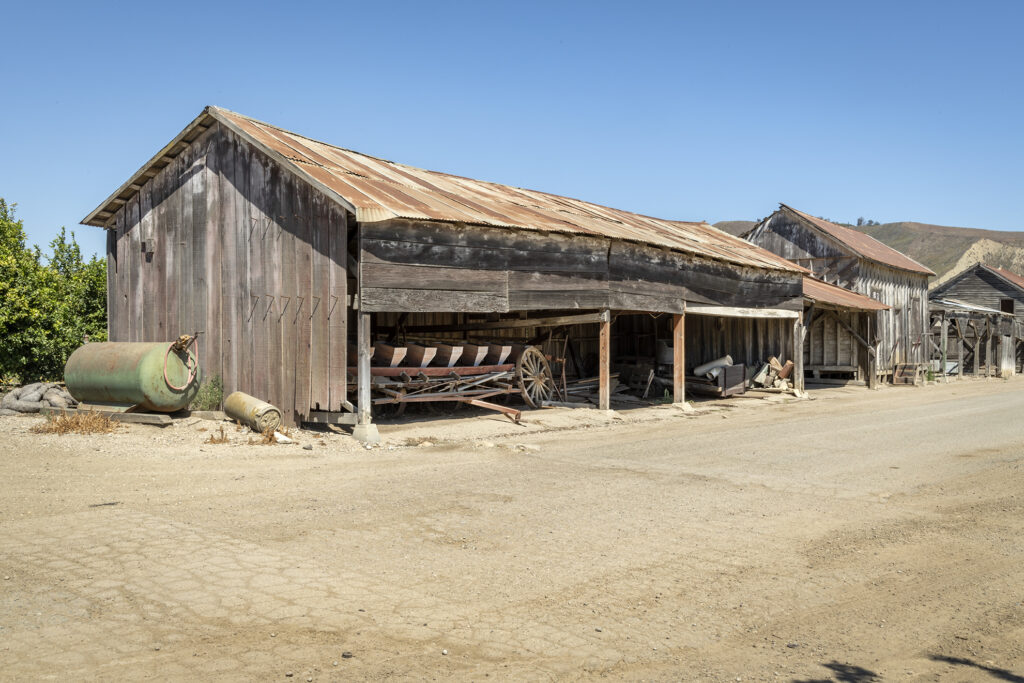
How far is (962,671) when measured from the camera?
4.18 meters

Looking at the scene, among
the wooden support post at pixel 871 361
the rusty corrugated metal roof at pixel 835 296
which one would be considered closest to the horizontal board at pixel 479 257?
the rusty corrugated metal roof at pixel 835 296

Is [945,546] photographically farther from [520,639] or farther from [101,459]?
[101,459]

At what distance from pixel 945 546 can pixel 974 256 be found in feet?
298

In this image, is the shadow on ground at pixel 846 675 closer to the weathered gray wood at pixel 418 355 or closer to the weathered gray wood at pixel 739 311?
the weathered gray wood at pixel 418 355

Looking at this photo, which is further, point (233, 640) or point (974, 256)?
point (974, 256)

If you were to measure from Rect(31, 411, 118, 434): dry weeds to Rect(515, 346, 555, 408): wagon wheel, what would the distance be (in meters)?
7.95

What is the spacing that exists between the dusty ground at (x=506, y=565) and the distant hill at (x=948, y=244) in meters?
55.5

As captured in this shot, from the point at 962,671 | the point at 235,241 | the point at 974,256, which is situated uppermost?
the point at 974,256

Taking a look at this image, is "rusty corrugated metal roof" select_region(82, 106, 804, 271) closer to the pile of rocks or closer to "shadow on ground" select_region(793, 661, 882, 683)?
the pile of rocks

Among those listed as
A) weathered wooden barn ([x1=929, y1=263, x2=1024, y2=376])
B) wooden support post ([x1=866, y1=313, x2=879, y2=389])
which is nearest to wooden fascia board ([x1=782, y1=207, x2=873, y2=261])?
wooden support post ([x1=866, y1=313, x2=879, y2=389])

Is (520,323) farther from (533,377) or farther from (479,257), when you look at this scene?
(479,257)

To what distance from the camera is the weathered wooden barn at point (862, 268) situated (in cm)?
3095

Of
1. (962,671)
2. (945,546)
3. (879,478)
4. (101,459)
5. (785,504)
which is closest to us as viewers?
(962,671)

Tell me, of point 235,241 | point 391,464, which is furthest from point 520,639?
point 235,241
